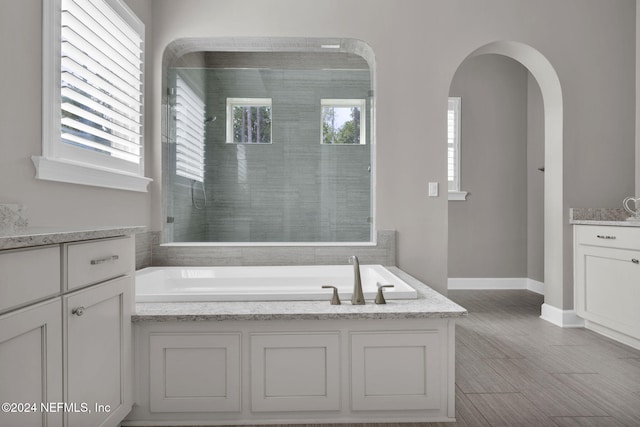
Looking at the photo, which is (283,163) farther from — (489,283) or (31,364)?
(489,283)

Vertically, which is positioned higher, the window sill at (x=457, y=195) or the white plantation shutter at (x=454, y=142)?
the white plantation shutter at (x=454, y=142)

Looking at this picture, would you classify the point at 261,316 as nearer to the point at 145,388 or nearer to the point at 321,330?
the point at 321,330

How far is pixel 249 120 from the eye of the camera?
11.1 ft

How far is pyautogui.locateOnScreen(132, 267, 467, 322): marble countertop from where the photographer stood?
5.83ft

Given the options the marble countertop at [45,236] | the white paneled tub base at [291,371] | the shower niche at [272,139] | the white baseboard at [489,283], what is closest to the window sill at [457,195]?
the white baseboard at [489,283]

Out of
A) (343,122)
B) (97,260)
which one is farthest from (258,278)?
(97,260)

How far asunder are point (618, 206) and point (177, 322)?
132 inches

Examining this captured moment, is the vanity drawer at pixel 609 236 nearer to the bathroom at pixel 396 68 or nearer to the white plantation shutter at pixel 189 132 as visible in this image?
the bathroom at pixel 396 68

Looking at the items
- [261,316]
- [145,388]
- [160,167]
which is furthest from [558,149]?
[145,388]

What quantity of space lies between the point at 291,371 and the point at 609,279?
2394 millimetres

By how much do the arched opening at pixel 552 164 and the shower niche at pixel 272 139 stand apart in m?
1.09

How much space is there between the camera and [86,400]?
1385 millimetres

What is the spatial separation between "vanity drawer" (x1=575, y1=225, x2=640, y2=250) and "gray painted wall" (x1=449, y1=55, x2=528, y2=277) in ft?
5.17

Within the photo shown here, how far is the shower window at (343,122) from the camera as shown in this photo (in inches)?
130
